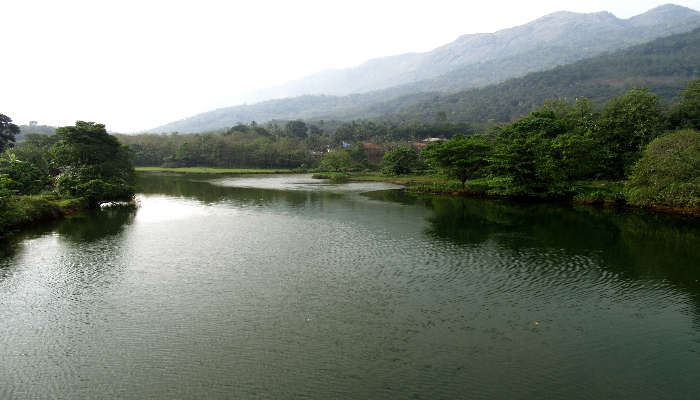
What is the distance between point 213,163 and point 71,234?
8932 centimetres

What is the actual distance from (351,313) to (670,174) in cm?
3372

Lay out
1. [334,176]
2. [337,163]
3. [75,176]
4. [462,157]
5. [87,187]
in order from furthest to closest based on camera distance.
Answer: [337,163] → [334,176] → [462,157] → [75,176] → [87,187]

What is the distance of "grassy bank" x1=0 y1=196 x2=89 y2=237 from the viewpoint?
2729 centimetres

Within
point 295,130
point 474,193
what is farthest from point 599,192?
point 295,130

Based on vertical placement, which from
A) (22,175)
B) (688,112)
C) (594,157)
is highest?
(688,112)

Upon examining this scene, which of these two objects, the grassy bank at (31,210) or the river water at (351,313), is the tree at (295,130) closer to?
the grassy bank at (31,210)

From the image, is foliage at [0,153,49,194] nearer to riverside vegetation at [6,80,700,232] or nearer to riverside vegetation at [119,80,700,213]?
riverside vegetation at [6,80,700,232]

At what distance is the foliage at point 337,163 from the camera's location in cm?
9264

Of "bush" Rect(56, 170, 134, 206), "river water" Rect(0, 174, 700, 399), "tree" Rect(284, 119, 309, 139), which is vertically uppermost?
"tree" Rect(284, 119, 309, 139)

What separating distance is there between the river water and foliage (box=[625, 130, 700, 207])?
5741 mm

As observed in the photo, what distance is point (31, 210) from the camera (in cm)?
3102

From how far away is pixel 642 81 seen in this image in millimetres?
184500

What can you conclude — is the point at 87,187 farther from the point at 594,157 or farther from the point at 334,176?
the point at 594,157

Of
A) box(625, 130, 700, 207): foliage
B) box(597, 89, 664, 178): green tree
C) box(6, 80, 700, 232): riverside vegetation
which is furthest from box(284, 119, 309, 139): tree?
box(625, 130, 700, 207): foliage
